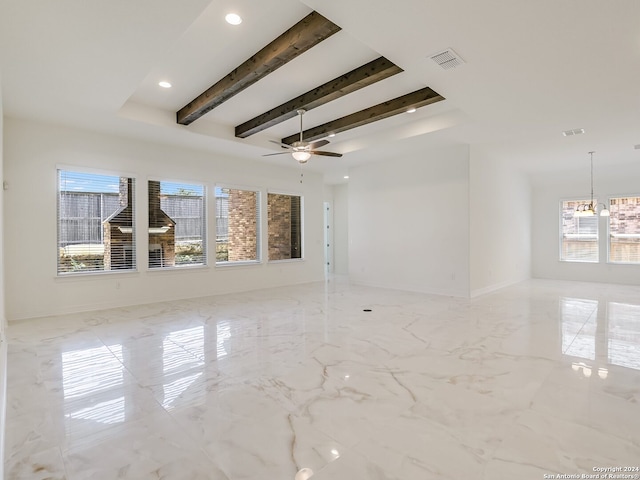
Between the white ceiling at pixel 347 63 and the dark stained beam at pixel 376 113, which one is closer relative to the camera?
the white ceiling at pixel 347 63

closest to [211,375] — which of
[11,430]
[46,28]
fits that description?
[11,430]

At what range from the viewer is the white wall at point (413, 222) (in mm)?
6711

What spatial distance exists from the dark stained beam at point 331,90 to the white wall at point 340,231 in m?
5.57

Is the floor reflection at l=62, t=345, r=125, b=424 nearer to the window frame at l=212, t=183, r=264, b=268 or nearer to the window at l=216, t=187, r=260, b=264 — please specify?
the window frame at l=212, t=183, r=264, b=268

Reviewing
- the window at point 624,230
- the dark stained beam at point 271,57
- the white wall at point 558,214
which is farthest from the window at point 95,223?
the window at point 624,230

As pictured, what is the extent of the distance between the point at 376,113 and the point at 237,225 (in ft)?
13.5

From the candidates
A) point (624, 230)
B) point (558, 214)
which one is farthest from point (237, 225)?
point (624, 230)

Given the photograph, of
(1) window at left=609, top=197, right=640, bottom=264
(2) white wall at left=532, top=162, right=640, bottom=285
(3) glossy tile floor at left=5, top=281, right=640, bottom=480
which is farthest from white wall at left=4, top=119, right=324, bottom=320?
(1) window at left=609, top=197, right=640, bottom=264

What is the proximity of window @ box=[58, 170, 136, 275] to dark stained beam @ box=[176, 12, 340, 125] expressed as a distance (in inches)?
90.1

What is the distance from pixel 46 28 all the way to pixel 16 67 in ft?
3.49

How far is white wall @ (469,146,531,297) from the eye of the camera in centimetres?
680

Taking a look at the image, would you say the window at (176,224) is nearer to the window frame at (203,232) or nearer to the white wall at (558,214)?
the window frame at (203,232)

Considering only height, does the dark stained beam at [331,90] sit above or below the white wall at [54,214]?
above

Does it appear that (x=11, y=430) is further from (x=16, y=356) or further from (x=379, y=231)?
(x=379, y=231)
